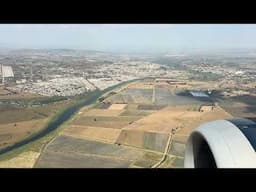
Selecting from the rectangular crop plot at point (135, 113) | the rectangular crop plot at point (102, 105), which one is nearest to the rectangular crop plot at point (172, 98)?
the rectangular crop plot at point (135, 113)

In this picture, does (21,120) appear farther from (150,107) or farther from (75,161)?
A: (150,107)

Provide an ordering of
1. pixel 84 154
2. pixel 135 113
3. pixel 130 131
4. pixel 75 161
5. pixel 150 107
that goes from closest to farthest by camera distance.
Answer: pixel 75 161 < pixel 84 154 < pixel 130 131 < pixel 135 113 < pixel 150 107

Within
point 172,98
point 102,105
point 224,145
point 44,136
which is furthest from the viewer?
point 172,98

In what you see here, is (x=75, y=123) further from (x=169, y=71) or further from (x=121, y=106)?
(x=169, y=71)

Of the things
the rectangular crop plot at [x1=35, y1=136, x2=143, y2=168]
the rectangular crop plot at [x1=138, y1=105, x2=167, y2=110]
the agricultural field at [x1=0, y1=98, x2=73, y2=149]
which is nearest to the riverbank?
the agricultural field at [x1=0, y1=98, x2=73, y2=149]

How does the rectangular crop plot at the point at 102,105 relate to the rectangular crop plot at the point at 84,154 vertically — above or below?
above

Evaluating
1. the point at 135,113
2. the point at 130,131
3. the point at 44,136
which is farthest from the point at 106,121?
the point at 44,136

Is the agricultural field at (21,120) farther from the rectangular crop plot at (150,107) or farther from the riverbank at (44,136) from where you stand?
the rectangular crop plot at (150,107)

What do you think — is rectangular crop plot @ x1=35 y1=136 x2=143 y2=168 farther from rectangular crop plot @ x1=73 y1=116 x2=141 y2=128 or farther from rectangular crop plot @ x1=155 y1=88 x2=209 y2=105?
rectangular crop plot @ x1=155 y1=88 x2=209 y2=105
